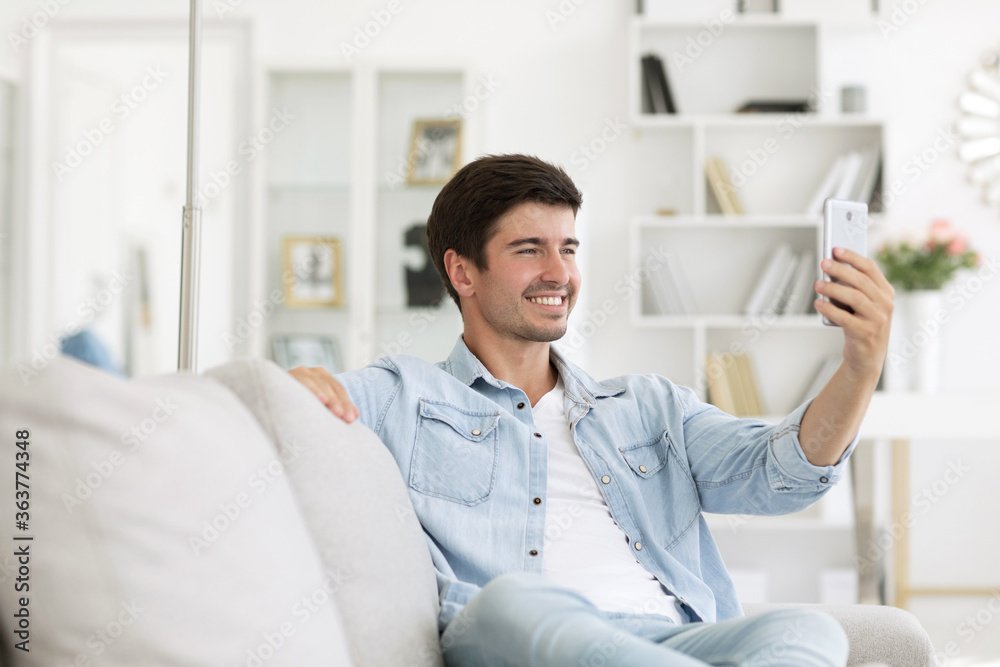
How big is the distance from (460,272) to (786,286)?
189 centimetres

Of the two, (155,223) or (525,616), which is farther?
(155,223)

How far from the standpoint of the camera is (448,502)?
1.35m

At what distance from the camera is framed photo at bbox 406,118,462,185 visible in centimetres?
328

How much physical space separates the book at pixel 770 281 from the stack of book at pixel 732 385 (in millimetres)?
195

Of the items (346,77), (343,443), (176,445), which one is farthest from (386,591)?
(346,77)

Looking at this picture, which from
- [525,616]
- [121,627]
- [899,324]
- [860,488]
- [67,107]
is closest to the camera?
[121,627]

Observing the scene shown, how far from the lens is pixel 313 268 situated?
3.30 m

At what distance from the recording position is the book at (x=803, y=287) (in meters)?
3.18

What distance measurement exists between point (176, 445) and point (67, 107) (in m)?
3.57

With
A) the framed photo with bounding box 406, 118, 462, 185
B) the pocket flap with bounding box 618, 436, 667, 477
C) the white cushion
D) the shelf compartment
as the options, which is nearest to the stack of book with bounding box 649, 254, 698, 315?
the shelf compartment

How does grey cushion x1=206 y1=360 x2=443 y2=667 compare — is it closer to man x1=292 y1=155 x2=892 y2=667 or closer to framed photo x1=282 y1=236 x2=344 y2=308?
man x1=292 y1=155 x2=892 y2=667

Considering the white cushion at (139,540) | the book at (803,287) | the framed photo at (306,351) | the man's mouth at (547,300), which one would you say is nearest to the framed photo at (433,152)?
the framed photo at (306,351)

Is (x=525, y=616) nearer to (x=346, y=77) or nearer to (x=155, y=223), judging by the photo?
(x=346, y=77)

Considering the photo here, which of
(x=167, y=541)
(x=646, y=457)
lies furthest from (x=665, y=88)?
(x=167, y=541)
